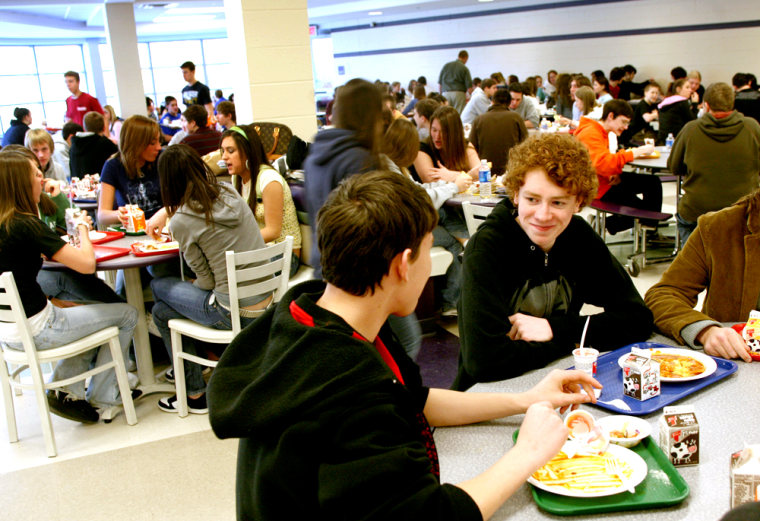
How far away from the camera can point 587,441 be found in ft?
4.18

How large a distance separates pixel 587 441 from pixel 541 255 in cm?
70

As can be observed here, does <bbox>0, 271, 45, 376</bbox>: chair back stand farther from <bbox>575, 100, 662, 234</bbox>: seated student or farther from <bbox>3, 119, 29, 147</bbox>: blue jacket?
<bbox>3, 119, 29, 147</bbox>: blue jacket

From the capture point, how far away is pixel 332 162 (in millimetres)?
2480

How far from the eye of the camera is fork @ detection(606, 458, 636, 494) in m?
1.12

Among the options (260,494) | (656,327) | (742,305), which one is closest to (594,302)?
(656,327)

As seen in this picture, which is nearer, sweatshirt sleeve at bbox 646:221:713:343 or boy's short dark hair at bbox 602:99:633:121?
sweatshirt sleeve at bbox 646:221:713:343

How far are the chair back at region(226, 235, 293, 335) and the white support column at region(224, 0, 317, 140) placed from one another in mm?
2221

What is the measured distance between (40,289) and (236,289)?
885mm

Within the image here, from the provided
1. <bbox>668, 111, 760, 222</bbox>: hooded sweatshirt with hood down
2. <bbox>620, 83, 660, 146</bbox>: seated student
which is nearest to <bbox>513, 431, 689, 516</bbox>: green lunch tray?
<bbox>668, 111, 760, 222</bbox>: hooded sweatshirt with hood down

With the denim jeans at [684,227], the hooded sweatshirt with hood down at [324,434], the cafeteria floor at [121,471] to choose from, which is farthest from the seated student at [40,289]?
the denim jeans at [684,227]

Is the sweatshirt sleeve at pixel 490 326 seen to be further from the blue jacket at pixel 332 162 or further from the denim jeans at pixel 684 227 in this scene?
the denim jeans at pixel 684 227

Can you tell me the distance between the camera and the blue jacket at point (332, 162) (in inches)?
96.8

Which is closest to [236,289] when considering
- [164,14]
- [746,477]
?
[746,477]

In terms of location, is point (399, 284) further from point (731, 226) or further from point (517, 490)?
point (731, 226)
